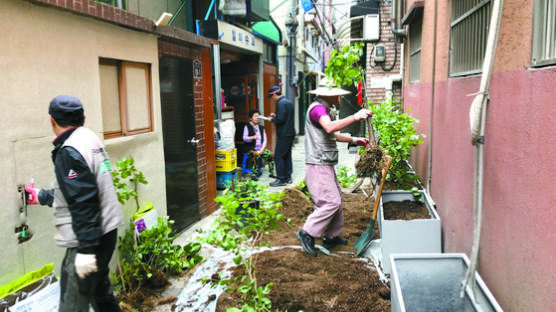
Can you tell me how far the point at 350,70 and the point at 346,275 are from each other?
236 cm

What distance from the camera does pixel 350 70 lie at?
5.20 meters

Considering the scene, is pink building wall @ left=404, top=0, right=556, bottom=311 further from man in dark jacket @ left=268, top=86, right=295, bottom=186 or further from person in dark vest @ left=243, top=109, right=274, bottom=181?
person in dark vest @ left=243, top=109, right=274, bottom=181

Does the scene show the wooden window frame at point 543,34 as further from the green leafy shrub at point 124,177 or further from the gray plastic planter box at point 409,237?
the green leafy shrub at point 124,177

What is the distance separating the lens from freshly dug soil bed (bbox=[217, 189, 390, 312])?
377cm

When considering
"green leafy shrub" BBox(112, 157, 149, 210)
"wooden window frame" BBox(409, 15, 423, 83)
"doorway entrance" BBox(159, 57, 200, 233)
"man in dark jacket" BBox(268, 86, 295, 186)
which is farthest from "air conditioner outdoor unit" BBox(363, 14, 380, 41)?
"green leafy shrub" BBox(112, 157, 149, 210)

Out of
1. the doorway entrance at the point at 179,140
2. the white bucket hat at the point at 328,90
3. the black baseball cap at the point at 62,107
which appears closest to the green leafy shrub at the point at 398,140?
the white bucket hat at the point at 328,90

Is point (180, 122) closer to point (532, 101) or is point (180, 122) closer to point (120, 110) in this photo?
point (120, 110)

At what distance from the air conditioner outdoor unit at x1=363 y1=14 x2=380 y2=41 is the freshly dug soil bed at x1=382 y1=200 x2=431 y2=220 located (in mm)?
8529

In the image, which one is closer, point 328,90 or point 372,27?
point 328,90

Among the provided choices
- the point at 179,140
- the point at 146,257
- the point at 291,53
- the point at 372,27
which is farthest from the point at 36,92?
the point at 291,53

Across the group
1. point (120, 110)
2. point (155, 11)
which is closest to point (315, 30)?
point (155, 11)

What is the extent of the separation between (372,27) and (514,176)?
11050 mm

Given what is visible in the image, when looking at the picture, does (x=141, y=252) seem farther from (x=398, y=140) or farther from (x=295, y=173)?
(x=295, y=173)

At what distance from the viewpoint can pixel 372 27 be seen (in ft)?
42.1
